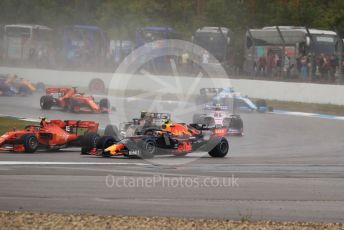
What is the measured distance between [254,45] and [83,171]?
2722 centimetres

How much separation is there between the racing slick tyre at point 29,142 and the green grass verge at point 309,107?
53.9 ft

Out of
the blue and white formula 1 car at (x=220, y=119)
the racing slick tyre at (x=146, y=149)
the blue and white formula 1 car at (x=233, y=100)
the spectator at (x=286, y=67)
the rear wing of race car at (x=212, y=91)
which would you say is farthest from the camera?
the spectator at (x=286, y=67)

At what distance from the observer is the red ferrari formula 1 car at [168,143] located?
16.7m

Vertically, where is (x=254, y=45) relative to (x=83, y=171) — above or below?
above

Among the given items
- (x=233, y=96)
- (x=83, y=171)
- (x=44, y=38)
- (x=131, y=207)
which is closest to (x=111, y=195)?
(x=131, y=207)

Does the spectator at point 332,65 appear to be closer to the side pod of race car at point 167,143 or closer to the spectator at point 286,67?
the spectator at point 286,67

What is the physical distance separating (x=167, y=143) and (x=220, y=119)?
256 inches

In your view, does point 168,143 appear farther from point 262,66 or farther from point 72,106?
point 262,66

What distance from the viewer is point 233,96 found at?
3092cm

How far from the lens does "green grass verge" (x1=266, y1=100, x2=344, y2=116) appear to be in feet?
105

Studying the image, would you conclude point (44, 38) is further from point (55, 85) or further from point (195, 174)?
point (195, 174)

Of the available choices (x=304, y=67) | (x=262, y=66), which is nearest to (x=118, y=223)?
(x=304, y=67)

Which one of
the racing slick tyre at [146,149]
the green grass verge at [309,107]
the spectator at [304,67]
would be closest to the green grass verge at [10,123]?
the racing slick tyre at [146,149]

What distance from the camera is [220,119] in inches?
922
